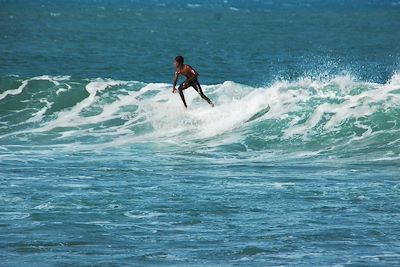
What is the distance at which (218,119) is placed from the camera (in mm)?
24500

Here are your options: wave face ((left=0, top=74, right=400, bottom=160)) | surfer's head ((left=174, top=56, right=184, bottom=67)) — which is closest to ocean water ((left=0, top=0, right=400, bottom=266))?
wave face ((left=0, top=74, right=400, bottom=160))

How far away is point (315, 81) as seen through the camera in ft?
85.7

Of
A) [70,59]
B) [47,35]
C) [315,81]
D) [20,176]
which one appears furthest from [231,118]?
[47,35]

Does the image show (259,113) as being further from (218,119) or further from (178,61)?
(178,61)

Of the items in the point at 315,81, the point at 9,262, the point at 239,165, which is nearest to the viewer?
the point at 9,262

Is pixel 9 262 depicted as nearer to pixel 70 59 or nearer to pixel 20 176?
pixel 20 176

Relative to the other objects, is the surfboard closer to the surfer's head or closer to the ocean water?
the ocean water

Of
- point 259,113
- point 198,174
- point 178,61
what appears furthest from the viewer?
point 259,113

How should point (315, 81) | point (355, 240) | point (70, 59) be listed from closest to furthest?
1. point (355, 240)
2. point (315, 81)
3. point (70, 59)

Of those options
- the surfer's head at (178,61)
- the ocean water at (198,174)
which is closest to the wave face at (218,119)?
the ocean water at (198,174)

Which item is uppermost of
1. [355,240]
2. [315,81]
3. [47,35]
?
[47,35]

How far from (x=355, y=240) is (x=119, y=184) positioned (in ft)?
15.4

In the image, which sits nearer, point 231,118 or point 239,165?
point 239,165

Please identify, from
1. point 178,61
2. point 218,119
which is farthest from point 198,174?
point 218,119
